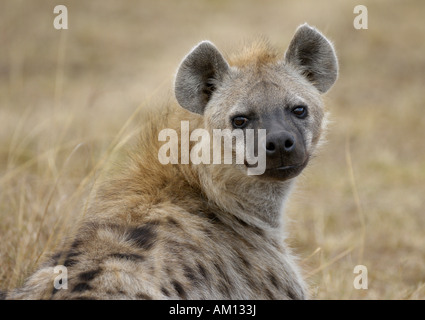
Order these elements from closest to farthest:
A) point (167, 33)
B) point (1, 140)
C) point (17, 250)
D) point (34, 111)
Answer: point (17, 250), point (1, 140), point (34, 111), point (167, 33)

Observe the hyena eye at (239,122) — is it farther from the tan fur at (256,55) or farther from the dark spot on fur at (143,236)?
the dark spot on fur at (143,236)

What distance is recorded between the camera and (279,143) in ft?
10.4

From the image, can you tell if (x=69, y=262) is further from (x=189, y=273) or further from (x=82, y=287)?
(x=189, y=273)

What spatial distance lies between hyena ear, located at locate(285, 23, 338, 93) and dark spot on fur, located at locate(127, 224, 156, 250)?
1.31 metres

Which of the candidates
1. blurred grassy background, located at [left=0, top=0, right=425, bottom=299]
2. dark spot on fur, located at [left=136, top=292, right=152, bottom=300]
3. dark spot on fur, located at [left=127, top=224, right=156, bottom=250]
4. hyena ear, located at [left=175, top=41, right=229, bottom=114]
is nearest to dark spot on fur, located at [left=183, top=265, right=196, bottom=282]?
dark spot on fur, located at [left=127, top=224, right=156, bottom=250]

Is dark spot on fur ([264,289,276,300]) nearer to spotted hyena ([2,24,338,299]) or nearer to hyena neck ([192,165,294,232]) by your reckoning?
spotted hyena ([2,24,338,299])

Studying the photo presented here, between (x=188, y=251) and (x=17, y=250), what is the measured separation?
1.47 meters

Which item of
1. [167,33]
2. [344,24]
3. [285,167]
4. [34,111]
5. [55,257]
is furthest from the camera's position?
[167,33]

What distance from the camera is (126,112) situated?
9.07 metres

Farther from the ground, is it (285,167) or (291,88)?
(291,88)

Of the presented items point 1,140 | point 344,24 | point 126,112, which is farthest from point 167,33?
point 1,140

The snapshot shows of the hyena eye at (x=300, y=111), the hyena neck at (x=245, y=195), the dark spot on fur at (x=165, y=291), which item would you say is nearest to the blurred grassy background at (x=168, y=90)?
the hyena neck at (x=245, y=195)

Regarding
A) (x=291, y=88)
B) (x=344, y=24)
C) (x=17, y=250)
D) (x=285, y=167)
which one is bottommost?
(x=17, y=250)
